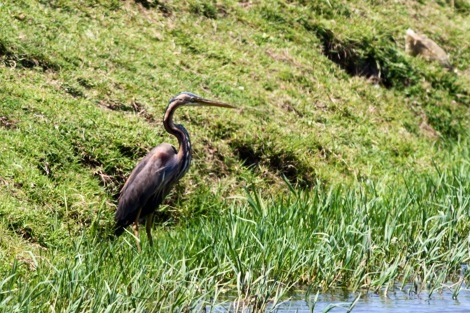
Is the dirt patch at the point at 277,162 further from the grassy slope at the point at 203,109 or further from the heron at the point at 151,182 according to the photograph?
the heron at the point at 151,182

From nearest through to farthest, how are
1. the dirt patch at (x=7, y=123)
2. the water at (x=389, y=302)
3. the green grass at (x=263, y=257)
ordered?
1. the green grass at (x=263, y=257)
2. the water at (x=389, y=302)
3. the dirt patch at (x=7, y=123)

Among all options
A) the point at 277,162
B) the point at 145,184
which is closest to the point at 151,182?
the point at 145,184

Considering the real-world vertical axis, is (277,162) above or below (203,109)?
below

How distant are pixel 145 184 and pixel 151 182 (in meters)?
0.05

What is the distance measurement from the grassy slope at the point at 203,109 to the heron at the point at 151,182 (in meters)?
0.31

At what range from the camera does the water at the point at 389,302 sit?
637cm

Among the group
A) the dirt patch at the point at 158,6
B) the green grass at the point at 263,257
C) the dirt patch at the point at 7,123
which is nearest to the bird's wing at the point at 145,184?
the green grass at the point at 263,257

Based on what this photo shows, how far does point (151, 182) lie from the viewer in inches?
303

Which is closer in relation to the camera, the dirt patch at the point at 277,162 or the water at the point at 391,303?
the water at the point at 391,303

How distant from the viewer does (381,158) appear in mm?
10953

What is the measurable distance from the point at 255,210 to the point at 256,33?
17.8 ft

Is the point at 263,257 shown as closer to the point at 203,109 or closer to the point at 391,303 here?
the point at 391,303

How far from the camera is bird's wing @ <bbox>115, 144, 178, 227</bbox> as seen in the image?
7.70 meters

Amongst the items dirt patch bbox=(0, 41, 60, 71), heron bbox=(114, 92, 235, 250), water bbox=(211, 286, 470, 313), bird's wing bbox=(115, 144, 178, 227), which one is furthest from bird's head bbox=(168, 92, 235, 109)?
water bbox=(211, 286, 470, 313)
